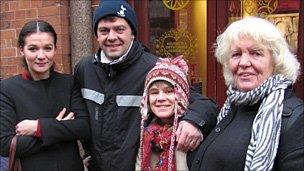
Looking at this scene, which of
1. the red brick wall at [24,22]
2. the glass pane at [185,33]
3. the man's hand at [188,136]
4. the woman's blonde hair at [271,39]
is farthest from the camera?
the red brick wall at [24,22]

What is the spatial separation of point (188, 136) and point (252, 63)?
1.90 ft

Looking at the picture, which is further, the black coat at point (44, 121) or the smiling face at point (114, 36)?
the smiling face at point (114, 36)

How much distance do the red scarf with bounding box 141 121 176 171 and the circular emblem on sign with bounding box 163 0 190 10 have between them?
1835 millimetres

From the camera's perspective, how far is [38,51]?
2.66 m

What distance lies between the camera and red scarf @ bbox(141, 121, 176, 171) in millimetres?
2414

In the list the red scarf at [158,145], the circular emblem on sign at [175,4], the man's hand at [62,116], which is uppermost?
the circular emblem on sign at [175,4]

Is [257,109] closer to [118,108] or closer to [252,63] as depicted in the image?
[252,63]

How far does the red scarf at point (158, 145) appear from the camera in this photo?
241cm

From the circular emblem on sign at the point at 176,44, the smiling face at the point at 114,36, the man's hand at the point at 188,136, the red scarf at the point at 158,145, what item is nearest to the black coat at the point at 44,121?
the smiling face at the point at 114,36

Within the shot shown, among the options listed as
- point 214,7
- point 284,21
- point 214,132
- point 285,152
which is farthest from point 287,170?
point 214,7

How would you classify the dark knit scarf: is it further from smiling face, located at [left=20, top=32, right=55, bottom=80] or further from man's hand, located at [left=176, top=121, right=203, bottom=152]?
smiling face, located at [left=20, top=32, right=55, bottom=80]

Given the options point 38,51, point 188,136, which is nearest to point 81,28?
point 38,51

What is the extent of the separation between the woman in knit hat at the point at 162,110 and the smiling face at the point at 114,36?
1.02ft

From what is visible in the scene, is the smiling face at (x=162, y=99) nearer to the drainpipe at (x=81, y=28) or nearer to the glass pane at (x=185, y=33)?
the glass pane at (x=185, y=33)
